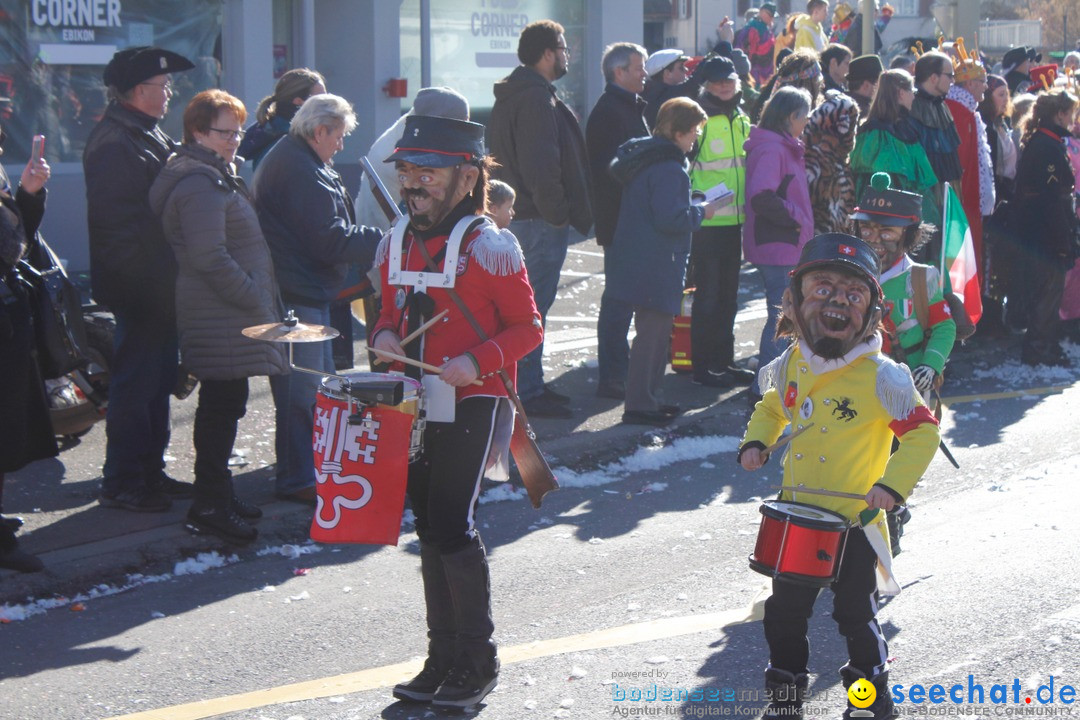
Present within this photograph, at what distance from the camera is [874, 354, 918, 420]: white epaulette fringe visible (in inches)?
172

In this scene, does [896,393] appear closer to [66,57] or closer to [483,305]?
[483,305]

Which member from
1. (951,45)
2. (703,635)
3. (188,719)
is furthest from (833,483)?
(951,45)

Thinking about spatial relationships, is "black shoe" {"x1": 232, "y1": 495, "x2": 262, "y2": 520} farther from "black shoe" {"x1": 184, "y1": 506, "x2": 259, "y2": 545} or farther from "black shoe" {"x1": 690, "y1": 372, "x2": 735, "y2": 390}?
"black shoe" {"x1": 690, "y1": 372, "x2": 735, "y2": 390}

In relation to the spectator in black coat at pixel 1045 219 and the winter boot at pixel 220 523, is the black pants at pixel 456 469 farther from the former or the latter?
the spectator in black coat at pixel 1045 219

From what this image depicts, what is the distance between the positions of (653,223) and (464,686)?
4.24 m

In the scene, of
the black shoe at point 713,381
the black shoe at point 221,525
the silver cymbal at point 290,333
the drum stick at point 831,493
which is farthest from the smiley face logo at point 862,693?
the black shoe at point 713,381

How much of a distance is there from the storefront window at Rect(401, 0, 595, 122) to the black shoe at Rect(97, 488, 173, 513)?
977 centimetres

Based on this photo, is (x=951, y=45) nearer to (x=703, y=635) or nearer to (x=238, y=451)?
(x=238, y=451)

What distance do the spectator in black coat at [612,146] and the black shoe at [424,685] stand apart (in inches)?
173

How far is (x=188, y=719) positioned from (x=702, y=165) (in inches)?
229

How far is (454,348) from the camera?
185 inches

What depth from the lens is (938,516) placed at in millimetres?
6996

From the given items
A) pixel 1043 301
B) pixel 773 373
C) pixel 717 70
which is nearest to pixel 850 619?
pixel 773 373

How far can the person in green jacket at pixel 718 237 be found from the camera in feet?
30.7
